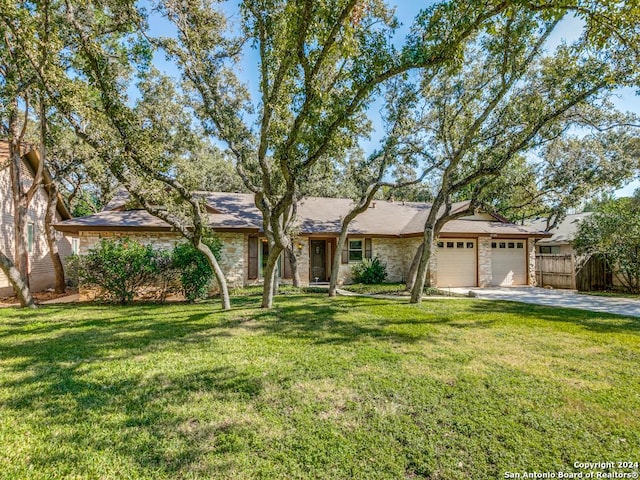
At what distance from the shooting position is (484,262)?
15508 mm

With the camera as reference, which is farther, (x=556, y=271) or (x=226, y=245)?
(x=556, y=271)

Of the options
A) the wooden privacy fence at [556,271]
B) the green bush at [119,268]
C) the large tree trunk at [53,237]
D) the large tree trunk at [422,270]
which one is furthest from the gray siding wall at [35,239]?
the wooden privacy fence at [556,271]

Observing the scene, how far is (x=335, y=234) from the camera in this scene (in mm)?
15344

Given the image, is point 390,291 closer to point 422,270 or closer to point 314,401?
point 422,270

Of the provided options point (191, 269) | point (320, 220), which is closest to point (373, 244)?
point (320, 220)

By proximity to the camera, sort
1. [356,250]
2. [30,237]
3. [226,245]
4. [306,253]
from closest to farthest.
Answer: [226,245] → [30,237] → [306,253] → [356,250]

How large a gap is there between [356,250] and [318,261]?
2139mm

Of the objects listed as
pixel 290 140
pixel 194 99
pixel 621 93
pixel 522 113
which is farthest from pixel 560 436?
pixel 194 99

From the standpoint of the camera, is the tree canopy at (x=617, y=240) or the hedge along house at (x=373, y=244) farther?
the hedge along house at (x=373, y=244)

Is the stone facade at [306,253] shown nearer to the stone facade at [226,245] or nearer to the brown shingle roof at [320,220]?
the stone facade at [226,245]

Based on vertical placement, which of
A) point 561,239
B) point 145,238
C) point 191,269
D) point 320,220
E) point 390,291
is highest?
point 320,220

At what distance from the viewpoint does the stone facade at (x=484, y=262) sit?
607 inches

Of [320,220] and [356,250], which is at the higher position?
[320,220]

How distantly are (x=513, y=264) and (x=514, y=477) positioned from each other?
15492mm
